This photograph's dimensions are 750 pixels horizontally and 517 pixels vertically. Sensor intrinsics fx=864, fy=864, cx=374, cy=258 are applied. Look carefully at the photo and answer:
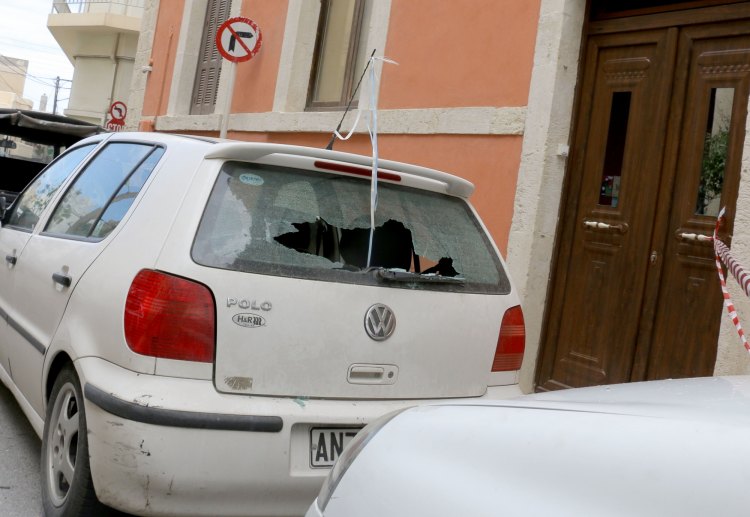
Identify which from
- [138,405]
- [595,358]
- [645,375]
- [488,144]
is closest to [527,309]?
[595,358]

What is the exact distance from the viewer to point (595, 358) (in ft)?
20.7

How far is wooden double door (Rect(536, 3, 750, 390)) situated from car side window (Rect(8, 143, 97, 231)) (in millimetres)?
3754

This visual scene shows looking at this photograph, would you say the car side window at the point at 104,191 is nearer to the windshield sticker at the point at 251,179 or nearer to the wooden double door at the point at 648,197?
the windshield sticker at the point at 251,179

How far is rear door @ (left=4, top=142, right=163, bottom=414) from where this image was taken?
3.43 m

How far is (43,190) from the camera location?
466 cm

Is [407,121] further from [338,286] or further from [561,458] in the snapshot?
[561,458]

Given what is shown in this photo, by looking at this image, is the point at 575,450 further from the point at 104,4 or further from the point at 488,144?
the point at 104,4

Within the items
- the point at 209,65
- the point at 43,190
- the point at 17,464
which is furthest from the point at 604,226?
the point at 209,65

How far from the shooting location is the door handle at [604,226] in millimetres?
6293

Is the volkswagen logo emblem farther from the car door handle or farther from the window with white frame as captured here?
the window with white frame

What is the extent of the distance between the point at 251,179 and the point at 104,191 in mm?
948

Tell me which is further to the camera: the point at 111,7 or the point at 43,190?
the point at 111,7

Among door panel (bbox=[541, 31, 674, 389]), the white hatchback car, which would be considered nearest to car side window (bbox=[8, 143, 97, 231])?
the white hatchback car

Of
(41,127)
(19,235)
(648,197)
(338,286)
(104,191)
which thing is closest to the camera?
(338,286)
